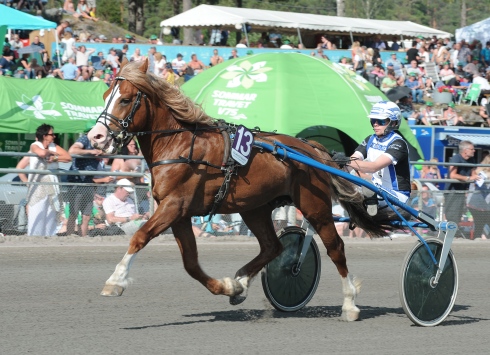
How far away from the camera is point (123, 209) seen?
11.1m

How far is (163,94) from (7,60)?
12.0m

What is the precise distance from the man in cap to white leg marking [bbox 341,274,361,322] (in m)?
14.0

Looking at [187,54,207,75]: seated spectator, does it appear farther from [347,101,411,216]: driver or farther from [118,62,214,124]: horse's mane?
[118,62,214,124]: horse's mane

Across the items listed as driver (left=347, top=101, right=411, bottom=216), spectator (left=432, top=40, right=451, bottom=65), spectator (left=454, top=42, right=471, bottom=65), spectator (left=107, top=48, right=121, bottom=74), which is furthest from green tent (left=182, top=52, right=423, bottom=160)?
spectator (left=454, top=42, right=471, bottom=65)

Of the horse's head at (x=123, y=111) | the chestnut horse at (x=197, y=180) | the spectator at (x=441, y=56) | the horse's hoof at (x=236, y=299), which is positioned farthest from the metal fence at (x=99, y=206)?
the spectator at (x=441, y=56)

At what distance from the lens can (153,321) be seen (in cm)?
644

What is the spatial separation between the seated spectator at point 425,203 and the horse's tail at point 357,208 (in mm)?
5329

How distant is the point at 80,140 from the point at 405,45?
64.5 ft

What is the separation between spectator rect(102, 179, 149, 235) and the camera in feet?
36.2

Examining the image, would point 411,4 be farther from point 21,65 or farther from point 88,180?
point 88,180

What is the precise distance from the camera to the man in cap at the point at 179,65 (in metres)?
20.6

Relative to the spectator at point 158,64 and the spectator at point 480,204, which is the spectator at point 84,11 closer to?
the spectator at point 158,64

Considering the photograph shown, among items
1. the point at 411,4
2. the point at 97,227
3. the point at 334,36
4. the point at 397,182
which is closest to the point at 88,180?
the point at 97,227

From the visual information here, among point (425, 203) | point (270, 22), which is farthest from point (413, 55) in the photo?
point (425, 203)
